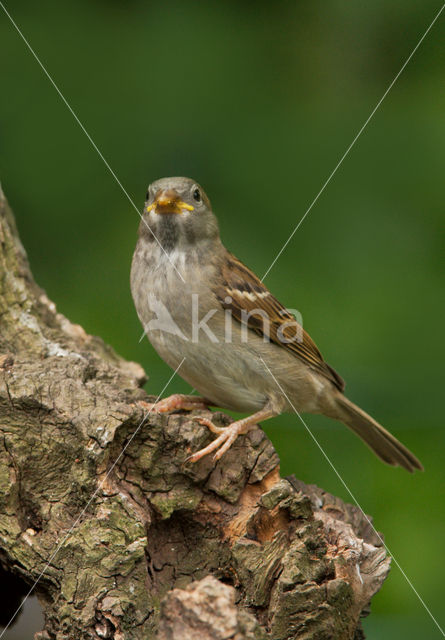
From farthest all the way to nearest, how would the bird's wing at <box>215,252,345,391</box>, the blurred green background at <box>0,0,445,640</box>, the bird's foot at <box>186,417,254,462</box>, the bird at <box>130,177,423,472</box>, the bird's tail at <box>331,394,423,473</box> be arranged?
the blurred green background at <box>0,0,445,640</box> → the bird's tail at <box>331,394,423,473</box> → the bird's wing at <box>215,252,345,391</box> → the bird at <box>130,177,423,472</box> → the bird's foot at <box>186,417,254,462</box>

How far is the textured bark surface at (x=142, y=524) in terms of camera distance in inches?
101

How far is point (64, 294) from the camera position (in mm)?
4367

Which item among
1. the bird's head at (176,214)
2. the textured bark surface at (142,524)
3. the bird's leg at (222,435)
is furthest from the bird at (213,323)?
the textured bark surface at (142,524)

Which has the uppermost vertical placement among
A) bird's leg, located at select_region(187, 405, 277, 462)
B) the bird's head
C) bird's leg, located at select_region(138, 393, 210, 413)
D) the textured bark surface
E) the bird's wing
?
the bird's head

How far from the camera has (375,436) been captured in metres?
4.21

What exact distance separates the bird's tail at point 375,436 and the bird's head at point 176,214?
1.14 meters

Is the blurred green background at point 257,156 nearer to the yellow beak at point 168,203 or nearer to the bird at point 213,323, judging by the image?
the bird at point 213,323

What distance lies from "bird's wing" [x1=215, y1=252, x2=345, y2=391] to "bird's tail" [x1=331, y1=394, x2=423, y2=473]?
154 millimetres

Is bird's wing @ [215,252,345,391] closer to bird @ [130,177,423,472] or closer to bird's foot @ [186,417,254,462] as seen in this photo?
bird @ [130,177,423,472]

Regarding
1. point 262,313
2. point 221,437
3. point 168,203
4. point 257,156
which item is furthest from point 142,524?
point 257,156

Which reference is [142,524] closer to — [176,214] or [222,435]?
[222,435]

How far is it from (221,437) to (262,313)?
36.1 inches

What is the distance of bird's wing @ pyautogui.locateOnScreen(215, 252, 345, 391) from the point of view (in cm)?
379

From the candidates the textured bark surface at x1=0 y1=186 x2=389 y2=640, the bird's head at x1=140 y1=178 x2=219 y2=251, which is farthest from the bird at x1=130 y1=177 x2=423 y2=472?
the textured bark surface at x1=0 y1=186 x2=389 y2=640
